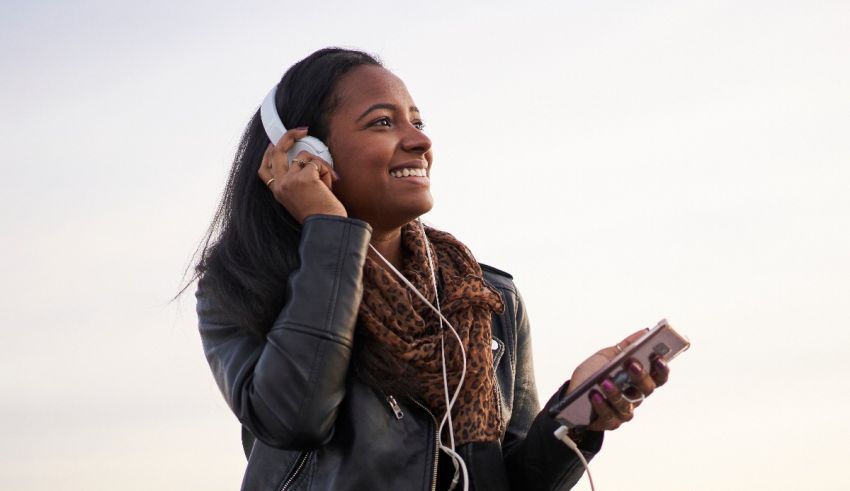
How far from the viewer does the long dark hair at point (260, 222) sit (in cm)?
Answer: 437

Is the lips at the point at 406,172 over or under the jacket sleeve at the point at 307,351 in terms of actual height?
over

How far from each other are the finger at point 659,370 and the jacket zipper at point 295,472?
3.73ft

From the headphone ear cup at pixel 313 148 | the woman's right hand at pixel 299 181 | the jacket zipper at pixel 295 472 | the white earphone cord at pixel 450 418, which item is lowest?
the jacket zipper at pixel 295 472

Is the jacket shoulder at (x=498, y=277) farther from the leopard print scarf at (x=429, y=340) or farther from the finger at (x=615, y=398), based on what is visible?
the finger at (x=615, y=398)

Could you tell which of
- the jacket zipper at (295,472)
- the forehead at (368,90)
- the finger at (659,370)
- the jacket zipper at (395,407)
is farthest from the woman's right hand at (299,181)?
the finger at (659,370)

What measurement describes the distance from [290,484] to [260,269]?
719mm

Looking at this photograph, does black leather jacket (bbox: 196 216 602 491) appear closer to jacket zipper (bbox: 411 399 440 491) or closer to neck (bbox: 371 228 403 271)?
jacket zipper (bbox: 411 399 440 491)

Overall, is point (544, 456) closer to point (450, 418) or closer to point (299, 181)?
point (450, 418)

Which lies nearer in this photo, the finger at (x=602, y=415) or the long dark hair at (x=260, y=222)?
the finger at (x=602, y=415)

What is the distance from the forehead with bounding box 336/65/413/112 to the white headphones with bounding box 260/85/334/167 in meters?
0.20

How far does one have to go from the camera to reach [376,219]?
4555mm

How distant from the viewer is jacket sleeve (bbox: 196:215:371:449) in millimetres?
4020

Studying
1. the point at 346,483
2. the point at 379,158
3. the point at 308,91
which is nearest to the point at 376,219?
the point at 379,158

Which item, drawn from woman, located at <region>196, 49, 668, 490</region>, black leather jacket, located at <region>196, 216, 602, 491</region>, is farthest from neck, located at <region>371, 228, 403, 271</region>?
black leather jacket, located at <region>196, 216, 602, 491</region>
